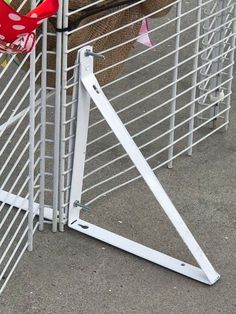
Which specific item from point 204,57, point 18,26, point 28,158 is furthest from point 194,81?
point 18,26

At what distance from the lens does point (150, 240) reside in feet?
11.8

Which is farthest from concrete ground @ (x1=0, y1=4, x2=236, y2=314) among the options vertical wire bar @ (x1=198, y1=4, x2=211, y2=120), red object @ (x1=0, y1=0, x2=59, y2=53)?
red object @ (x1=0, y1=0, x2=59, y2=53)

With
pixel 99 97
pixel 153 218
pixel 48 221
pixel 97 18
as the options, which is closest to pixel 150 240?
pixel 153 218

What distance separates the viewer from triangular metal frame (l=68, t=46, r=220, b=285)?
3260 millimetres

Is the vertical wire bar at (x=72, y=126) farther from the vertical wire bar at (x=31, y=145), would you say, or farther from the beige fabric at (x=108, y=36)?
the vertical wire bar at (x=31, y=145)

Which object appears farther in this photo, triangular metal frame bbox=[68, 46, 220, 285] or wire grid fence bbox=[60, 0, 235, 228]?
wire grid fence bbox=[60, 0, 235, 228]

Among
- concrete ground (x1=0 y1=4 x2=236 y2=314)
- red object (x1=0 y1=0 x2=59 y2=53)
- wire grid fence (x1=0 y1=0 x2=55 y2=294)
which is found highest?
red object (x1=0 y1=0 x2=59 y2=53)

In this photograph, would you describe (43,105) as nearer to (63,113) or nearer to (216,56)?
(63,113)

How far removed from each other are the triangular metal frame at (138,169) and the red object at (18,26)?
1.60 ft

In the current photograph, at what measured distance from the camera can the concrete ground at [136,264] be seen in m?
3.18

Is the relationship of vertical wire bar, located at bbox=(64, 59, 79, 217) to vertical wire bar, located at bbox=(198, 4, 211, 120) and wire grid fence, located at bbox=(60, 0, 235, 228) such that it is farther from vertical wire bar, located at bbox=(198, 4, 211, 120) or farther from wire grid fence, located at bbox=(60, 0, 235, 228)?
vertical wire bar, located at bbox=(198, 4, 211, 120)

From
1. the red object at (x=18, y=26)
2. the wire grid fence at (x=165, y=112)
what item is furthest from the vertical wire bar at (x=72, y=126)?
the red object at (x=18, y=26)

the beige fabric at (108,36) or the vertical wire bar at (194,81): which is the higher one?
the beige fabric at (108,36)

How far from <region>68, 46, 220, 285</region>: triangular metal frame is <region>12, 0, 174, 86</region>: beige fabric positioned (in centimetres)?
9
